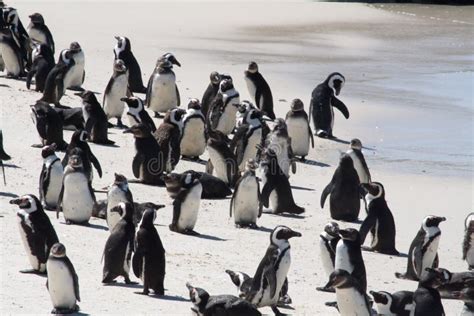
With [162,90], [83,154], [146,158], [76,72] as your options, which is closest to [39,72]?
[76,72]

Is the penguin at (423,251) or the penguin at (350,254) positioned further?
the penguin at (423,251)

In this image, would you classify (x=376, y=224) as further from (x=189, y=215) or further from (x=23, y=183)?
(x=23, y=183)

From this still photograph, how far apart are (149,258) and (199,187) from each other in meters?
2.31

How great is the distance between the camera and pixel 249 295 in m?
9.16

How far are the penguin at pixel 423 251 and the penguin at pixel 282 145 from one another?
3.23 metres

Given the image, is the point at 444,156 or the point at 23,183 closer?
the point at 23,183

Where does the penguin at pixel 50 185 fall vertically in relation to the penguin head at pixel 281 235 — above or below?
below

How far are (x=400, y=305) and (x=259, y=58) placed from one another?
1374 cm

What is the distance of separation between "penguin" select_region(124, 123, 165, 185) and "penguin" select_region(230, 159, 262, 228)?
155 centimetres

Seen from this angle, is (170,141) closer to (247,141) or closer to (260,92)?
(247,141)

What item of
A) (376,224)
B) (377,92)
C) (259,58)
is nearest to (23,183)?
(376,224)

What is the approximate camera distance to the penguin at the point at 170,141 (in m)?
13.9

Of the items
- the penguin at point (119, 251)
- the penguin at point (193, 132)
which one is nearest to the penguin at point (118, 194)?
the penguin at point (119, 251)

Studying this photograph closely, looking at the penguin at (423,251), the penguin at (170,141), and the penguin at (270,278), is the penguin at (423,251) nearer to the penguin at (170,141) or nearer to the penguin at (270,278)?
the penguin at (270,278)
